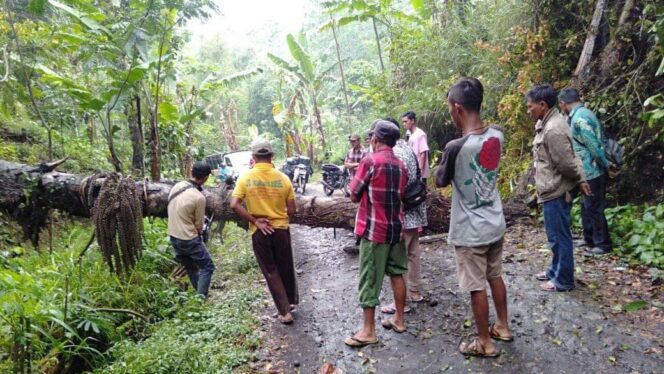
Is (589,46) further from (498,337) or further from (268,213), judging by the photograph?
(268,213)

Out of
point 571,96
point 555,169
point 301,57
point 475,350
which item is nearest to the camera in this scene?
point 475,350

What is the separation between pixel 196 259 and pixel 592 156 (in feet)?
14.0

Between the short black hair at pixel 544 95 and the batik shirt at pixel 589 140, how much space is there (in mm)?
823

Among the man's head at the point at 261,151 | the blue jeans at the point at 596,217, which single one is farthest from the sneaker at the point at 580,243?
the man's head at the point at 261,151

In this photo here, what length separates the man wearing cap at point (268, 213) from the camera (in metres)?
3.83

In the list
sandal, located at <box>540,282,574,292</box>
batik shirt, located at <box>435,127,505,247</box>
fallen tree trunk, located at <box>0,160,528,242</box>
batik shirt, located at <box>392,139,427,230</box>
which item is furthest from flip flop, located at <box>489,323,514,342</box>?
fallen tree trunk, located at <box>0,160,528,242</box>

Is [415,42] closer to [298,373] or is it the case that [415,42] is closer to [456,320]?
[456,320]

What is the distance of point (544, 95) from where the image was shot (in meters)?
3.39

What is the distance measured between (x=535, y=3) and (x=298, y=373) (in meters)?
6.62

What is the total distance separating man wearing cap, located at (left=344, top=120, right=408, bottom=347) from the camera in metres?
3.19

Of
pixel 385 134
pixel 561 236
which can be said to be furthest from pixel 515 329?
pixel 385 134

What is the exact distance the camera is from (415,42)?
10.1 m

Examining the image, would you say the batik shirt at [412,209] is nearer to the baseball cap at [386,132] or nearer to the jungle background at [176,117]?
the baseball cap at [386,132]

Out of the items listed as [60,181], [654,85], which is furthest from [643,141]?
[60,181]
